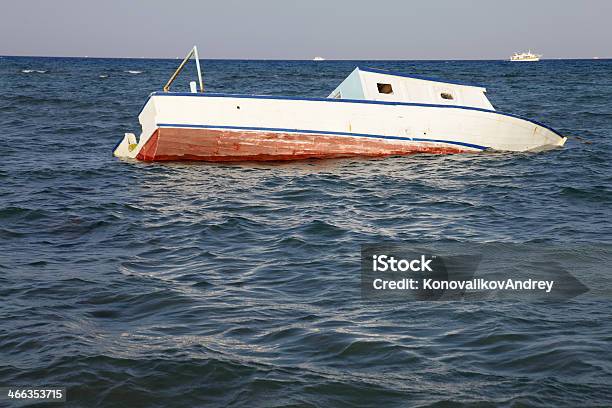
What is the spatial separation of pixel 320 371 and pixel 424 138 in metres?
13.6

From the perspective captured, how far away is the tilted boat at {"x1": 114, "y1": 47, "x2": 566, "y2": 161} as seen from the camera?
18.1 m

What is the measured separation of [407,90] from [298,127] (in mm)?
3149

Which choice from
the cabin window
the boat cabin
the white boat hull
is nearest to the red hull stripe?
the white boat hull

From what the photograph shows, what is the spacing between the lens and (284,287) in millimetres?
8766

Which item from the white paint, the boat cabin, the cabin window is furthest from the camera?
the cabin window

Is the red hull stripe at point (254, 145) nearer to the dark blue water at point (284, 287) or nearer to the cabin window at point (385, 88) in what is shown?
the dark blue water at point (284, 287)

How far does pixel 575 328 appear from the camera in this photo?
23.6ft

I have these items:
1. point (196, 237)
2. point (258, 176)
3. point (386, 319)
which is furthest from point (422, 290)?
point (258, 176)

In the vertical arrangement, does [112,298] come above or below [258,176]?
below

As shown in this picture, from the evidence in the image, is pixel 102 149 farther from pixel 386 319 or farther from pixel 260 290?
pixel 386 319

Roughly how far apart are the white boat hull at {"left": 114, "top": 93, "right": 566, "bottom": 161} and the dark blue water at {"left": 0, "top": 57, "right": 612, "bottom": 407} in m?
0.53

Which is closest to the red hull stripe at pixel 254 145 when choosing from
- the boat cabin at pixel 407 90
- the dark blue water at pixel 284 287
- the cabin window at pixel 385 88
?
the dark blue water at pixel 284 287

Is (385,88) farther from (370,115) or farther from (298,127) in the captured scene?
(298,127)

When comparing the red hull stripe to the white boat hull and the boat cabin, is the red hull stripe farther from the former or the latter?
the boat cabin
